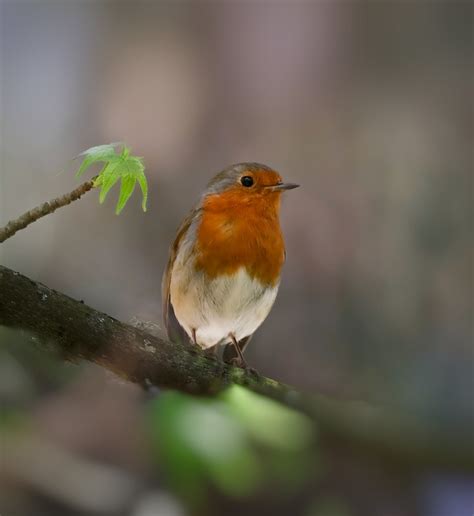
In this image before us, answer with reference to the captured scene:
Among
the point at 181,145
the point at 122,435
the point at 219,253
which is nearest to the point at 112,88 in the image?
the point at 181,145

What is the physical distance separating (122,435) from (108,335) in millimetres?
734

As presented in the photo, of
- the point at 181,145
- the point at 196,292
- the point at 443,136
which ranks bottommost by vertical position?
the point at 196,292

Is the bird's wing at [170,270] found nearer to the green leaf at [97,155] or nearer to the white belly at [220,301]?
the white belly at [220,301]

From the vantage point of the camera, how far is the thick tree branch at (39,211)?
83 centimetres

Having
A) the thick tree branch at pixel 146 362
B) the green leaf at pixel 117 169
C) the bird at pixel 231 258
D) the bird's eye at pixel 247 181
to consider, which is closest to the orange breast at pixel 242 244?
the bird at pixel 231 258

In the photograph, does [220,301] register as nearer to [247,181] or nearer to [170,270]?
[170,270]

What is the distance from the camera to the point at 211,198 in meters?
2.35

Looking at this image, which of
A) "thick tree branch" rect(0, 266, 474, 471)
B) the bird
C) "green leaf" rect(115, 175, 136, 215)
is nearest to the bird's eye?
the bird

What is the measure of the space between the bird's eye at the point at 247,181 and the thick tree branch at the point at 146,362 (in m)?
1.24

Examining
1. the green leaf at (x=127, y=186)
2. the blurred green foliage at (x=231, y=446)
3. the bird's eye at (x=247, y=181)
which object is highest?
the bird's eye at (x=247, y=181)

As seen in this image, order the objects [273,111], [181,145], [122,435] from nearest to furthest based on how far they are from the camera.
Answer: [122,435]
[181,145]
[273,111]

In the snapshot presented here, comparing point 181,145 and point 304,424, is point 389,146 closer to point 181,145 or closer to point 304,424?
point 181,145

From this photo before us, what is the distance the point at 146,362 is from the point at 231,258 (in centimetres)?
111

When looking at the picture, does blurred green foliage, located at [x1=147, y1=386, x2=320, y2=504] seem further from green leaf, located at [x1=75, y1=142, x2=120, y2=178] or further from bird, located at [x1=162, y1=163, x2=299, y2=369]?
bird, located at [x1=162, y1=163, x2=299, y2=369]
